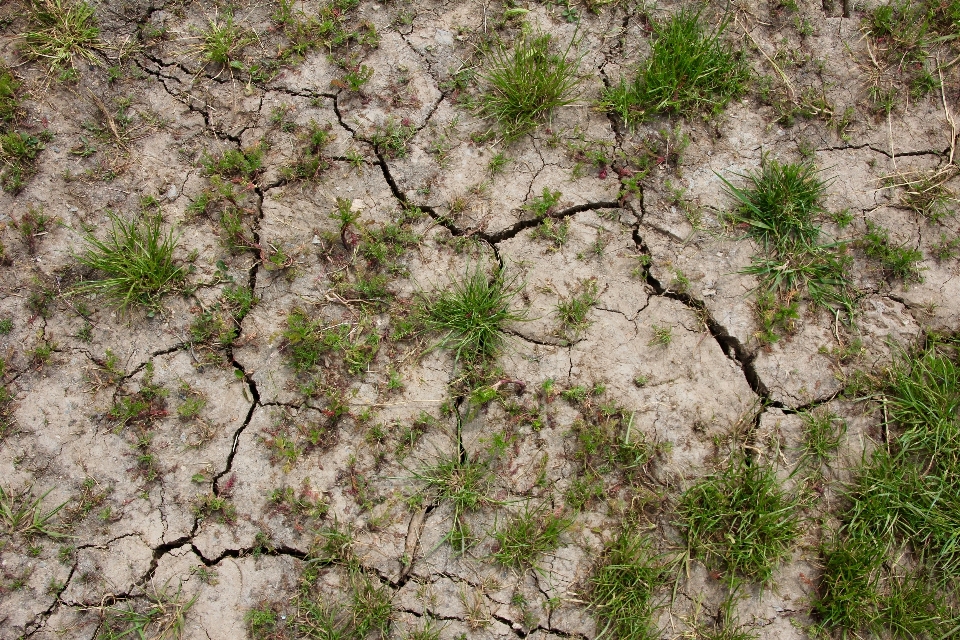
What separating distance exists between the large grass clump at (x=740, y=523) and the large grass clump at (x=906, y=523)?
23 cm

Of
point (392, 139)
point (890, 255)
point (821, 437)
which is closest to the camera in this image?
point (821, 437)

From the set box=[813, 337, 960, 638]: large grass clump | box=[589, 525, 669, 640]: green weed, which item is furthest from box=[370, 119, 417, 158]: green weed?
box=[813, 337, 960, 638]: large grass clump

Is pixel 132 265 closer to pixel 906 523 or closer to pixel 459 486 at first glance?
pixel 459 486

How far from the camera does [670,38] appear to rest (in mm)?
3369

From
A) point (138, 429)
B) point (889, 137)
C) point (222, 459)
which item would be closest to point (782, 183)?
point (889, 137)

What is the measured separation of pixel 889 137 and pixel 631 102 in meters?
1.33

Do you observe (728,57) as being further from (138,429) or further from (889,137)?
(138,429)

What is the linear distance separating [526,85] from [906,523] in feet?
8.44

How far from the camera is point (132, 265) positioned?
3.02m

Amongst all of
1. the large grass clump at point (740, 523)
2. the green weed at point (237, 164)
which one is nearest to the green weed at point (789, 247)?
the large grass clump at point (740, 523)

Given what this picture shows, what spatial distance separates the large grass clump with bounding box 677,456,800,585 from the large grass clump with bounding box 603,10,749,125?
177cm

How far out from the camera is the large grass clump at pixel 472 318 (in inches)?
119

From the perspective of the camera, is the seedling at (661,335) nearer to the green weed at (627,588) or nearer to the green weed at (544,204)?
the green weed at (544,204)

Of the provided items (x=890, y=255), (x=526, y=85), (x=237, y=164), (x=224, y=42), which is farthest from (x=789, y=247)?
(x=224, y=42)
